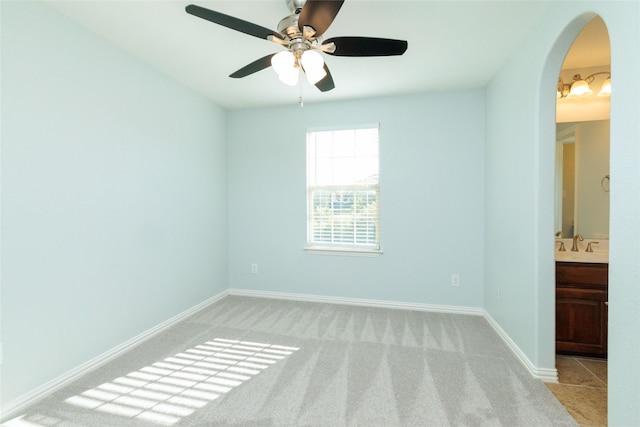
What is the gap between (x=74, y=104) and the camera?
6.61 feet

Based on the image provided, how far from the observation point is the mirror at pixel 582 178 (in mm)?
2596

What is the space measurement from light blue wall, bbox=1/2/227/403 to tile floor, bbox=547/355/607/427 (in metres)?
3.31

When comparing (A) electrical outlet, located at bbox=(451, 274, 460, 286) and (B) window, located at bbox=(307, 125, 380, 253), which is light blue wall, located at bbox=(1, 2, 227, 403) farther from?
(A) electrical outlet, located at bbox=(451, 274, 460, 286)

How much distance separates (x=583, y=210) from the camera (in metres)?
2.68

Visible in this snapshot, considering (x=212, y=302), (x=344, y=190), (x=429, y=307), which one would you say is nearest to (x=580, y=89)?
(x=344, y=190)

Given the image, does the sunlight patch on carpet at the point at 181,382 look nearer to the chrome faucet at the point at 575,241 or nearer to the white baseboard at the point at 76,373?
the white baseboard at the point at 76,373

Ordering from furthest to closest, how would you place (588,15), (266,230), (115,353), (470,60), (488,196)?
1. (266,230)
2. (488,196)
3. (470,60)
4. (115,353)
5. (588,15)

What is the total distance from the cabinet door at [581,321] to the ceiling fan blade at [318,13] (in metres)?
2.58

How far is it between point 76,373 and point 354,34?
3213mm

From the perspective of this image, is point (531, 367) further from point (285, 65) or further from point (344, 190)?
point (285, 65)

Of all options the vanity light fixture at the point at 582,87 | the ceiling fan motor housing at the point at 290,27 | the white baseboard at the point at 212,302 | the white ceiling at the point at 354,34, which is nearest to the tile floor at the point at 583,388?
the white baseboard at the point at 212,302

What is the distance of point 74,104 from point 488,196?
3.75 m

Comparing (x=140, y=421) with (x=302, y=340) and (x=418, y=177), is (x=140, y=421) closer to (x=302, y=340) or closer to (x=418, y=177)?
(x=302, y=340)

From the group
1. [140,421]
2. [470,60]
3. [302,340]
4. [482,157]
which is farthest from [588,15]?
[140,421]
